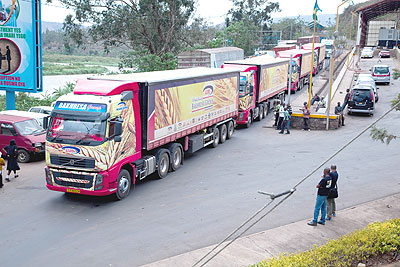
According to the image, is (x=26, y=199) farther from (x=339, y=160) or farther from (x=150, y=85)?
(x=339, y=160)

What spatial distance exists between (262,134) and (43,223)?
1356 centimetres

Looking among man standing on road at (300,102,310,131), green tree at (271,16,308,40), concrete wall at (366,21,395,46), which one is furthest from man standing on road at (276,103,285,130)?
green tree at (271,16,308,40)

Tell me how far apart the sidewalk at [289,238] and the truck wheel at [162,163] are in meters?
5.18

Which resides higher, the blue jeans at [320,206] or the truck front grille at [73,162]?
the truck front grille at [73,162]

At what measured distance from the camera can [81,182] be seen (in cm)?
1116

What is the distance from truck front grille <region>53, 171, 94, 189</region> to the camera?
36.4ft

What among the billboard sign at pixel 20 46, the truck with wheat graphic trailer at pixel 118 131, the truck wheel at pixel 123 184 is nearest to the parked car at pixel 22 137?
the billboard sign at pixel 20 46

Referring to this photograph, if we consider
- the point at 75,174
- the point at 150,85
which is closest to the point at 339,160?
the point at 150,85

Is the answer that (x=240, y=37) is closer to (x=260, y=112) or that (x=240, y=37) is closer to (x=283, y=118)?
(x=260, y=112)

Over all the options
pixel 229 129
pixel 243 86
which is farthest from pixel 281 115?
pixel 229 129

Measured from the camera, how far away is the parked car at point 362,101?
80.1ft

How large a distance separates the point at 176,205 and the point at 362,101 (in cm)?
1699

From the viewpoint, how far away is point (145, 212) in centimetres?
1106

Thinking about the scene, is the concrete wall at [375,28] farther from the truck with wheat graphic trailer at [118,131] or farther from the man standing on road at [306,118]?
the truck with wheat graphic trailer at [118,131]
